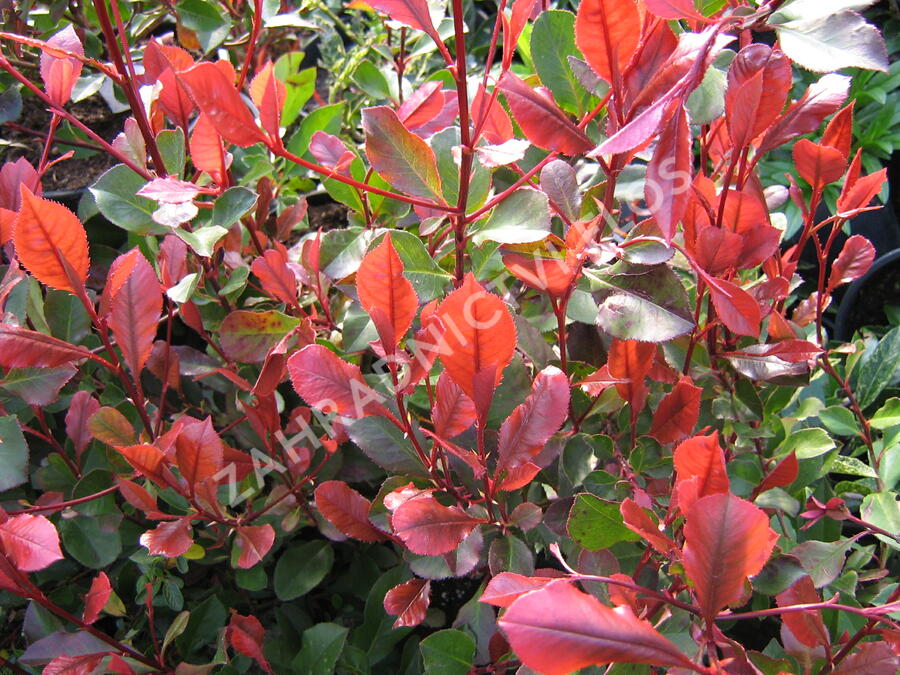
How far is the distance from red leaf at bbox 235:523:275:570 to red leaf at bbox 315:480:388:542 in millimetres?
64

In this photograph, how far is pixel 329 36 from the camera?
1469 millimetres

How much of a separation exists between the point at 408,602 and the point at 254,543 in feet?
0.55

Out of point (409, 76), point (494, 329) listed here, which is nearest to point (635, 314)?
point (494, 329)

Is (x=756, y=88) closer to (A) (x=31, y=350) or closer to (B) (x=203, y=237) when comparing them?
(B) (x=203, y=237)

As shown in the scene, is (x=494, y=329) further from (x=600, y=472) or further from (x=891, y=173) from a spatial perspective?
(x=891, y=173)

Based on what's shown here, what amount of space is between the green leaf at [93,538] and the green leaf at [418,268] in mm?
428

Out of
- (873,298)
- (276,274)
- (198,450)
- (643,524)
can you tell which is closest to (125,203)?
(276,274)

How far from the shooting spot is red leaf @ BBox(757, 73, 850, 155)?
1.96 feet

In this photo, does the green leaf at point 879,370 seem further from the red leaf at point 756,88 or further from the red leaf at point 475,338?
the red leaf at point 475,338

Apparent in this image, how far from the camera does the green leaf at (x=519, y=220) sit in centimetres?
59

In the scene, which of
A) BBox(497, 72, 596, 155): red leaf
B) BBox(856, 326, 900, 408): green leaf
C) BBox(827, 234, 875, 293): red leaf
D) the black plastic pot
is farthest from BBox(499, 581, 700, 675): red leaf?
the black plastic pot

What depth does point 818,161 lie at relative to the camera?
0.68m

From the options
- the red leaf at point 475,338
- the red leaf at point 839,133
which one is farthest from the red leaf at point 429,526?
the red leaf at point 839,133

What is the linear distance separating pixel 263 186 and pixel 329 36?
72 cm
